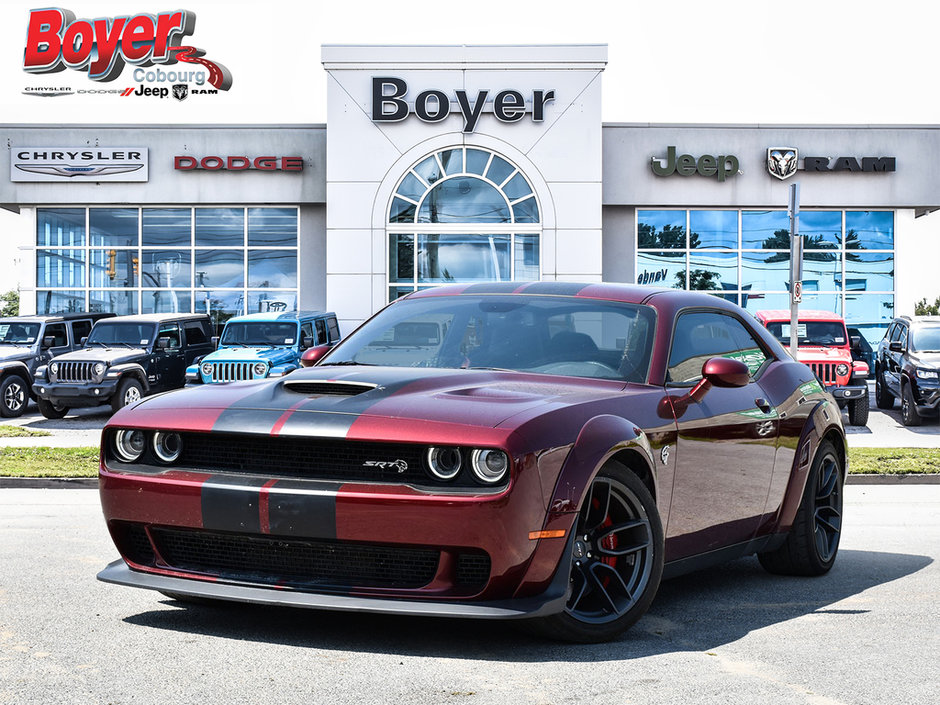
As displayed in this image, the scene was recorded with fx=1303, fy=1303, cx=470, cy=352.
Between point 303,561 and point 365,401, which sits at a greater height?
point 365,401

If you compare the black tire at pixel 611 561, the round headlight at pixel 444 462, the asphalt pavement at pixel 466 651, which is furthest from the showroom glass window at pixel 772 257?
Result: the round headlight at pixel 444 462

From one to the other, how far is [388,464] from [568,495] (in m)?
0.68

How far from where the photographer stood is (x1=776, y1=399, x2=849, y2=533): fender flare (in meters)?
6.75

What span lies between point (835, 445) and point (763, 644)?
8.05ft

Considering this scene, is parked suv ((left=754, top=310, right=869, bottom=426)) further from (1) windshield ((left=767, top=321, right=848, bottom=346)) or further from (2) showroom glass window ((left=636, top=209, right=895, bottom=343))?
(2) showroom glass window ((left=636, top=209, right=895, bottom=343))

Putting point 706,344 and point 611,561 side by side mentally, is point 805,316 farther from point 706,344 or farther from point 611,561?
point 611,561

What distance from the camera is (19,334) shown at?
78.6ft

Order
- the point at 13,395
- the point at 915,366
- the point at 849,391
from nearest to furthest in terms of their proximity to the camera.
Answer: the point at 849,391, the point at 915,366, the point at 13,395

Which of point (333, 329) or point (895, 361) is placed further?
point (333, 329)

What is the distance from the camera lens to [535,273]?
31.9 m

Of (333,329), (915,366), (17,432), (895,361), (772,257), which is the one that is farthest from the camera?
(772,257)

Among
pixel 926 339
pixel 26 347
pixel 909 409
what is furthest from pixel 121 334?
pixel 926 339

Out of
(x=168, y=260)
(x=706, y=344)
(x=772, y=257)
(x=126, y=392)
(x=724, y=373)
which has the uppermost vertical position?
(x=772, y=257)

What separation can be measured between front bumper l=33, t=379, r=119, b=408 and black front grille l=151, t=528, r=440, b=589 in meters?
17.2
